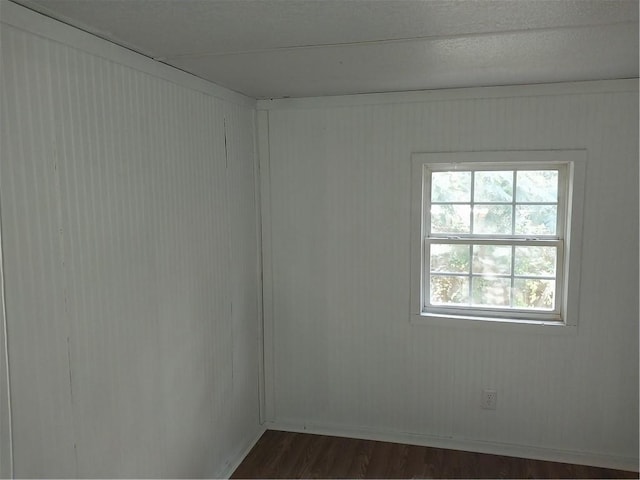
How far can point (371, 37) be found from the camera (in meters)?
1.90

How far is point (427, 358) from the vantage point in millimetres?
A: 3305

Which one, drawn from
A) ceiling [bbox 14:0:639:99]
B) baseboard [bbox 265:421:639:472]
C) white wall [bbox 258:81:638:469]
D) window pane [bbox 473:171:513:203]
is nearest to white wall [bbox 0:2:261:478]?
ceiling [bbox 14:0:639:99]

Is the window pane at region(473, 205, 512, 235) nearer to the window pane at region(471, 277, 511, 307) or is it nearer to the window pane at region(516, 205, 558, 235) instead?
the window pane at region(516, 205, 558, 235)

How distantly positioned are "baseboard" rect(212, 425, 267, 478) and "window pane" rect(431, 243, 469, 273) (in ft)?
5.32

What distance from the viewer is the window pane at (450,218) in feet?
A: 10.6

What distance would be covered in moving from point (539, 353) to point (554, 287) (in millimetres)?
415

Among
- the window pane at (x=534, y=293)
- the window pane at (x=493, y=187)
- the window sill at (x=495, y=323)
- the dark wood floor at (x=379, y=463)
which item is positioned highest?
the window pane at (x=493, y=187)

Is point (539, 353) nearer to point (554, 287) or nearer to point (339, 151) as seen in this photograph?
point (554, 287)

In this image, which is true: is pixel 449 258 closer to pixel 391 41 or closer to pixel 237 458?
Answer: pixel 391 41

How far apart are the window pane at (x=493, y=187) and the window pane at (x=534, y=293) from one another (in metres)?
0.53

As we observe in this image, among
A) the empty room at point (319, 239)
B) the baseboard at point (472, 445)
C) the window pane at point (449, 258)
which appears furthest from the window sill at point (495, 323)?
the baseboard at point (472, 445)

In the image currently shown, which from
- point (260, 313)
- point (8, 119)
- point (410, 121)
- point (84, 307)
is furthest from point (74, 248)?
point (410, 121)

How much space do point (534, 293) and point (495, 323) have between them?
312 millimetres

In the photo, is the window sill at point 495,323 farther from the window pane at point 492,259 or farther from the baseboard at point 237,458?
the baseboard at point 237,458
